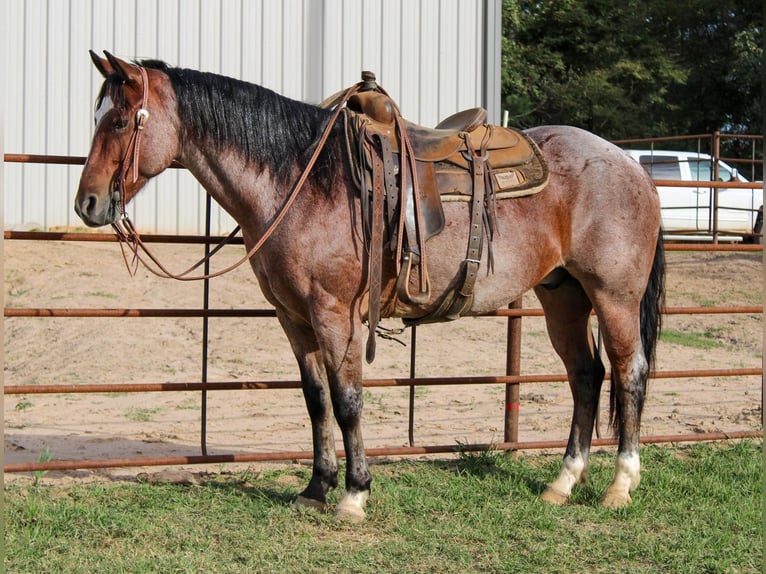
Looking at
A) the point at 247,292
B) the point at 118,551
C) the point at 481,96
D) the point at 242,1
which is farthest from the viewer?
the point at 481,96

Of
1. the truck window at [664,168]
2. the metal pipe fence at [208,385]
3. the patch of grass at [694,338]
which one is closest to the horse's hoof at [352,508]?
the metal pipe fence at [208,385]

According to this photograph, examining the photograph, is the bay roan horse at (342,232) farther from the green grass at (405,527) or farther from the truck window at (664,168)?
the truck window at (664,168)

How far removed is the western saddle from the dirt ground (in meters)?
1.97

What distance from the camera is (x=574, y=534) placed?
3.76 meters

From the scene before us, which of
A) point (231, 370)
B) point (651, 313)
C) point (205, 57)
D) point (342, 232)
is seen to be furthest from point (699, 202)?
point (342, 232)

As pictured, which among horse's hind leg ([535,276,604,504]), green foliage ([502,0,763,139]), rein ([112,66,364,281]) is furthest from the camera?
green foliage ([502,0,763,139])

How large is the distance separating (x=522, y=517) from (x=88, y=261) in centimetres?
726

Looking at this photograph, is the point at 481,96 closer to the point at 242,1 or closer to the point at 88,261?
the point at 242,1

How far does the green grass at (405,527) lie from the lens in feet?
11.1

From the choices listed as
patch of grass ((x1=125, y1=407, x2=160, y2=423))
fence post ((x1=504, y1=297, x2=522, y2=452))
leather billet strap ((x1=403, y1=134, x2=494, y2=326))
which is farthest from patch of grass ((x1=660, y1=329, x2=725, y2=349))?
leather billet strap ((x1=403, y1=134, x2=494, y2=326))

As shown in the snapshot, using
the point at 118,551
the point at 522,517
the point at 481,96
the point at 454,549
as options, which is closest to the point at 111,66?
the point at 118,551

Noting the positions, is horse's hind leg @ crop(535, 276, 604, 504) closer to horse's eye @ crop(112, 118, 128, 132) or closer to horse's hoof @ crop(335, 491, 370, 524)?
horse's hoof @ crop(335, 491, 370, 524)

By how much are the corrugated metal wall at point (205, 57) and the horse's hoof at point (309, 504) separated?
7.21 meters

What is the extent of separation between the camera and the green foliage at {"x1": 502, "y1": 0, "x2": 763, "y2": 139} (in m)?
23.1
